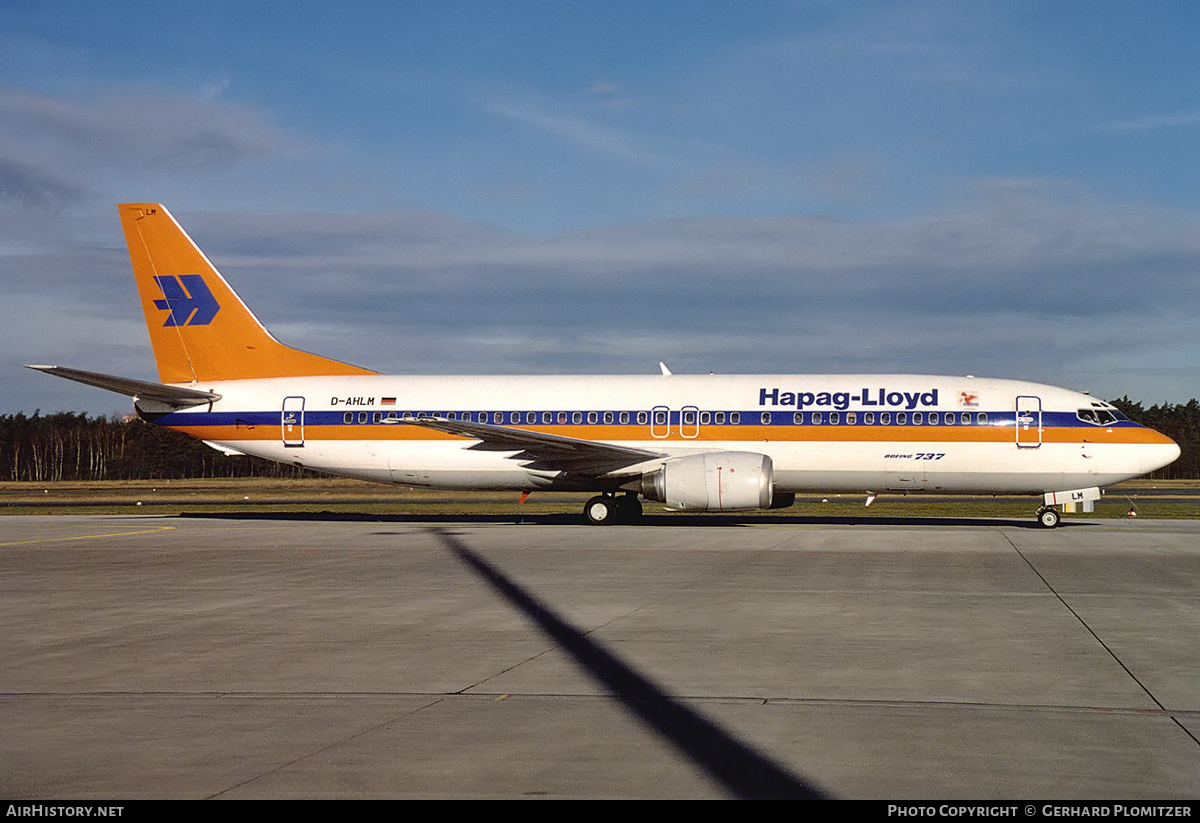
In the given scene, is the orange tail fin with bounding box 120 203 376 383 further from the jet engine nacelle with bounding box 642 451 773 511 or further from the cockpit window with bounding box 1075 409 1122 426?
the cockpit window with bounding box 1075 409 1122 426

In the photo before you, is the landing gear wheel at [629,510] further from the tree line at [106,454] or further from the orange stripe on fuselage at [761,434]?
the tree line at [106,454]

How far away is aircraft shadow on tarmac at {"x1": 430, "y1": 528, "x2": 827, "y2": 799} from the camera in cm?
566

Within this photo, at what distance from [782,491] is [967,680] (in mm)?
19322

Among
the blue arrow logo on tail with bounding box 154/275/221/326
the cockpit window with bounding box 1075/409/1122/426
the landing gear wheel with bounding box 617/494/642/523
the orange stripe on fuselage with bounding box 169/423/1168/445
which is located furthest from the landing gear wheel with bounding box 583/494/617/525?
the blue arrow logo on tail with bounding box 154/275/221/326

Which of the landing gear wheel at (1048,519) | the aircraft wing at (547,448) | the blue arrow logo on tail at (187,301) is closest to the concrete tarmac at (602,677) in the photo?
the aircraft wing at (547,448)

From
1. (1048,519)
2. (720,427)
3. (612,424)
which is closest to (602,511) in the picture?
(612,424)

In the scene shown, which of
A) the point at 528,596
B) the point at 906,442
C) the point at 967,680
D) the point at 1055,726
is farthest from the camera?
the point at 906,442

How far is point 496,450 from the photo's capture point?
27969 millimetres

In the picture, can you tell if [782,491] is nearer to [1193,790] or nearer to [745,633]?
Answer: [745,633]

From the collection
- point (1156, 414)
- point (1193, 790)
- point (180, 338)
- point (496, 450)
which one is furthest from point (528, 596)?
point (1156, 414)

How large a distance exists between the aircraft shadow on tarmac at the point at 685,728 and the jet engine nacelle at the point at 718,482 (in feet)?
44.5

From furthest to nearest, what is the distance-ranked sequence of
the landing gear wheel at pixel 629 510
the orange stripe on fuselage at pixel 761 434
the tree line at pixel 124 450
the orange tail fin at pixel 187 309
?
1. the tree line at pixel 124 450
2. the orange tail fin at pixel 187 309
3. the landing gear wheel at pixel 629 510
4. the orange stripe on fuselage at pixel 761 434

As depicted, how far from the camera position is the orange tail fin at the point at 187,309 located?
29.9 metres

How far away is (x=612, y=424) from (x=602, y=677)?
19170mm
